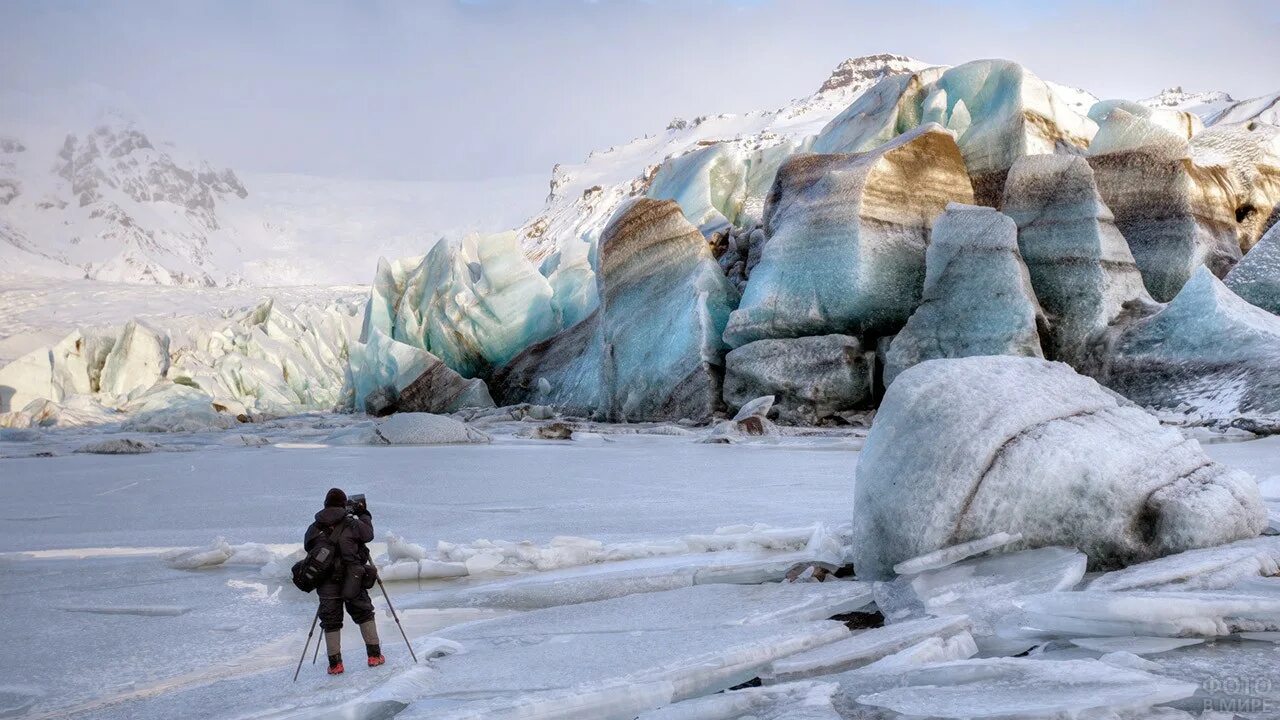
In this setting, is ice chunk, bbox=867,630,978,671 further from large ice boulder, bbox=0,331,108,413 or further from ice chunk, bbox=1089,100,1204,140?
large ice boulder, bbox=0,331,108,413

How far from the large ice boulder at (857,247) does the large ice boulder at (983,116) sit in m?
1.08

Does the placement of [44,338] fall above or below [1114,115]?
below

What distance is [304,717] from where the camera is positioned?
2258 millimetres

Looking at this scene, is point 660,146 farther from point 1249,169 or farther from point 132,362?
point 1249,169

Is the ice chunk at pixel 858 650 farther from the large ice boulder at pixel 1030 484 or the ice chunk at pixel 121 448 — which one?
the ice chunk at pixel 121 448

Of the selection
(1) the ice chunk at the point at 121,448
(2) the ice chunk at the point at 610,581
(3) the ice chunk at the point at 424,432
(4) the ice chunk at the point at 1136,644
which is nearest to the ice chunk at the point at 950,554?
(2) the ice chunk at the point at 610,581

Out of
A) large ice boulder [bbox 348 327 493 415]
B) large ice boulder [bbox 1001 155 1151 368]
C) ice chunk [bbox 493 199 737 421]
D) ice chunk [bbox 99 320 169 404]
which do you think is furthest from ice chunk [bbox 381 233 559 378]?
large ice boulder [bbox 1001 155 1151 368]

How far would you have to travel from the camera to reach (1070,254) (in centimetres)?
1226

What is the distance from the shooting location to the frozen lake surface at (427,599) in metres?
2.48

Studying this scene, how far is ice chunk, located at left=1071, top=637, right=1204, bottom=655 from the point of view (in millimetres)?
2486

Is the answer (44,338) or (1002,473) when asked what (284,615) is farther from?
(44,338)

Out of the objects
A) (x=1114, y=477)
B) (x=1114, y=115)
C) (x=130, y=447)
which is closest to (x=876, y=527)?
(x=1114, y=477)

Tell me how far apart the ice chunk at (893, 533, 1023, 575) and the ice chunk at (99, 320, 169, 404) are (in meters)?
24.9

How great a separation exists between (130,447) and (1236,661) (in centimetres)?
1151
